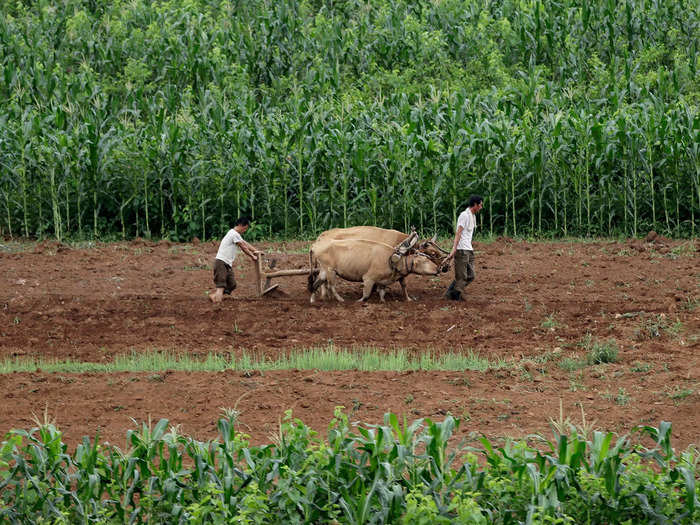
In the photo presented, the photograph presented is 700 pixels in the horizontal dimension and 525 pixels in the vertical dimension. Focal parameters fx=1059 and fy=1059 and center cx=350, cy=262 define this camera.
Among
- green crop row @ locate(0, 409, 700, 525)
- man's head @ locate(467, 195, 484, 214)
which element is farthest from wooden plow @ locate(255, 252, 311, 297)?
green crop row @ locate(0, 409, 700, 525)

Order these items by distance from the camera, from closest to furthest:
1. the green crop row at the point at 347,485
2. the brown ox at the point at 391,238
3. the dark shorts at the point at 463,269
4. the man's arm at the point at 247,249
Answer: the green crop row at the point at 347,485, the man's arm at the point at 247,249, the dark shorts at the point at 463,269, the brown ox at the point at 391,238

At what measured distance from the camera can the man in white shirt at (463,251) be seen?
1551 cm

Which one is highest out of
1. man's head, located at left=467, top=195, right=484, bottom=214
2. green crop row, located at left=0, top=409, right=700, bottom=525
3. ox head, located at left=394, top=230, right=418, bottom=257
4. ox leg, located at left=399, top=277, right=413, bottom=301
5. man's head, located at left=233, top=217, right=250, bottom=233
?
man's head, located at left=467, top=195, right=484, bottom=214

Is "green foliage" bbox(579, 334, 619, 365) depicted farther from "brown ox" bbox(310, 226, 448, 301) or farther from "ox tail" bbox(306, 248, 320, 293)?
"ox tail" bbox(306, 248, 320, 293)

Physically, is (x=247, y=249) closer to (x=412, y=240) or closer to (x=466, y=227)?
(x=412, y=240)

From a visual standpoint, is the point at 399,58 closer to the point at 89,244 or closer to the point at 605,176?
the point at 605,176

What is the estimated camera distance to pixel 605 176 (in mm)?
20938

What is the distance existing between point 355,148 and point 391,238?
564 cm

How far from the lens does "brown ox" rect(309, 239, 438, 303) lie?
1565 cm

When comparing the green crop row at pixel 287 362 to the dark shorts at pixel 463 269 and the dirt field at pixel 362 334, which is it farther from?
the dark shorts at pixel 463 269

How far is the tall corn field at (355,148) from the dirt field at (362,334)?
4.83 feet

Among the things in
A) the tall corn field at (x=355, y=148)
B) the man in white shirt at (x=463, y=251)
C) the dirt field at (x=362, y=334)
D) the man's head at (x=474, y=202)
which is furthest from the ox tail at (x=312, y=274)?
the tall corn field at (x=355, y=148)

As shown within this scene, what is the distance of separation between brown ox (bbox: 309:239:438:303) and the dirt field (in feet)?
1.46

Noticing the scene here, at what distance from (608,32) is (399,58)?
5821mm
